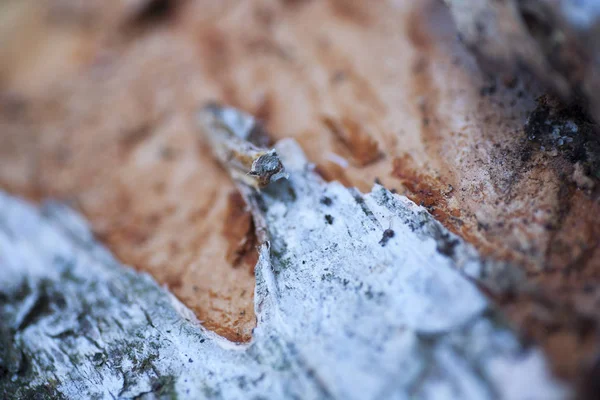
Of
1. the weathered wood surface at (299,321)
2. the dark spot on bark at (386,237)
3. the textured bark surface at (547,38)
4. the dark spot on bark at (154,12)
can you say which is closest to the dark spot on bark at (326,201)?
the weathered wood surface at (299,321)

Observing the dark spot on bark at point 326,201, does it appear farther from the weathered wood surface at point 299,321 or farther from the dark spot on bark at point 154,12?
the dark spot on bark at point 154,12

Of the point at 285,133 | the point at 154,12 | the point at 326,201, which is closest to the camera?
the point at 326,201

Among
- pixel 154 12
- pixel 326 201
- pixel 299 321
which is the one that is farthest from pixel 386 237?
pixel 154 12

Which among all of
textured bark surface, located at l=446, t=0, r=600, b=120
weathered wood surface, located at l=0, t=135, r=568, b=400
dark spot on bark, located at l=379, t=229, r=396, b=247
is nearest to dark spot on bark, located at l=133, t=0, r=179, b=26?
weathered wood surface, located at l=0, t=135, r=568, b=400

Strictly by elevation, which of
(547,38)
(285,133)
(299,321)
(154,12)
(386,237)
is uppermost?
(547,38)

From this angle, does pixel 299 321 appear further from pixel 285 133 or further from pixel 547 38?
pixel 547 38

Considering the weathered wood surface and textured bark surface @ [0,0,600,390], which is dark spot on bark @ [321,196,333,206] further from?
textured bark surface @ [0,0,600,390]
